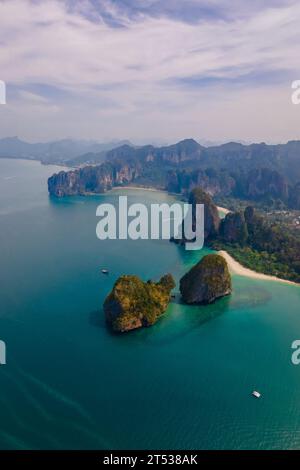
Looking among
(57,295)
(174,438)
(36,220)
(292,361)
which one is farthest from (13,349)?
(36,220)

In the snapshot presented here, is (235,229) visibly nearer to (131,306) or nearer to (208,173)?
(131,306)

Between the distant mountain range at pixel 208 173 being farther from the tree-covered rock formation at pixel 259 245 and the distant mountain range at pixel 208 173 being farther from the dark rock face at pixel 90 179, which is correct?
the tree-covered rock formation at pixel 259 245

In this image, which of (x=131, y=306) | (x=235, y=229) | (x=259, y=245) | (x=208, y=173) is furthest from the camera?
(x=208, y=173)

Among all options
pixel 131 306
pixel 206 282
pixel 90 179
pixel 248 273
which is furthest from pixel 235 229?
pixel 90 179

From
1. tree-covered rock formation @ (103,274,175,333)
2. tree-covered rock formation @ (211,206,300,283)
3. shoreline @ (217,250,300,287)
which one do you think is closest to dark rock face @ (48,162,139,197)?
tree-covered rock formation @ (211,206,300,283)

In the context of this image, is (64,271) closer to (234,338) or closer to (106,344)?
(106,344)

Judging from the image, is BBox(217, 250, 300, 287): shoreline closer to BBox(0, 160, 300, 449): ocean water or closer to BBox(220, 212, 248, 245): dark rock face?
BBox(0, 160, 300, 449): ocean water
